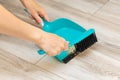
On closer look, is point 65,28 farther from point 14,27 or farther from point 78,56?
point 14,27

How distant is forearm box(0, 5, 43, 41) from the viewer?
71cm

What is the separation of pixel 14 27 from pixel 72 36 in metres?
0.38

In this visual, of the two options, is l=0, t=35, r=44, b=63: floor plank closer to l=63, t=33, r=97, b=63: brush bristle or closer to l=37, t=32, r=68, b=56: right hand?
l=63, t=33, r=97, b=63: brush bristle

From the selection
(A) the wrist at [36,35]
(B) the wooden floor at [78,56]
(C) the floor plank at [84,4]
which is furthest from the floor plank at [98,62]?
(A) the wrist at [36,35]

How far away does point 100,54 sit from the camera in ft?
3.36

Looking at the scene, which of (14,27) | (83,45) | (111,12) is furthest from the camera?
(111,12)

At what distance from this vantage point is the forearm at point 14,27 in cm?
71

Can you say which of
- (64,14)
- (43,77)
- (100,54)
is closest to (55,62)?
(43,77)

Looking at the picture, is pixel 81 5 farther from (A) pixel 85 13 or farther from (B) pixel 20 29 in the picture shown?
(B) pixel 20 29

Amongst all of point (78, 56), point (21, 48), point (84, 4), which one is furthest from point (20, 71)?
point (84, 4)

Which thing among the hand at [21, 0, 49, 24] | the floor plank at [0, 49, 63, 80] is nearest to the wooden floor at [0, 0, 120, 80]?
the floor plank at [0, 49, 63, 80]

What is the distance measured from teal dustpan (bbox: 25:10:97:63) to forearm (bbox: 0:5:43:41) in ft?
0.50

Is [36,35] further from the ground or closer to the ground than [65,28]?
further from the ground

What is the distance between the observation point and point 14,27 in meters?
0.73
